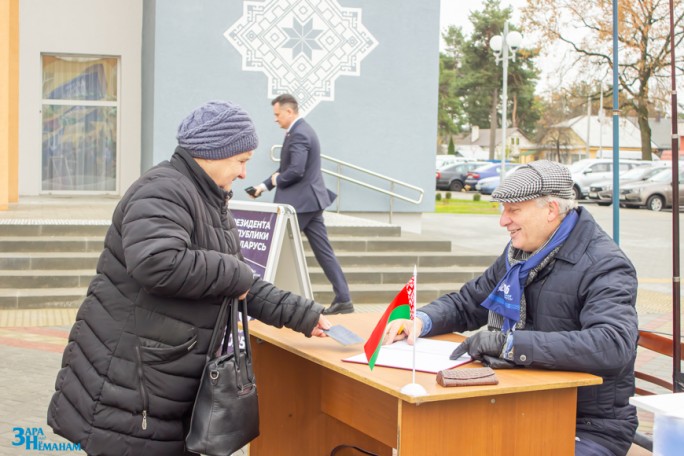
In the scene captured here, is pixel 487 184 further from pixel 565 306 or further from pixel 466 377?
pixel 466 377

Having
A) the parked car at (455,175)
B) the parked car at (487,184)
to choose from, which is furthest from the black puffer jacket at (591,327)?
the parked car at (455,175)

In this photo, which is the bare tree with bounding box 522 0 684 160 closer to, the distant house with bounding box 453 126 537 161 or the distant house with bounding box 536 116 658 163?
the distant house with bounding box 536 116 658 163

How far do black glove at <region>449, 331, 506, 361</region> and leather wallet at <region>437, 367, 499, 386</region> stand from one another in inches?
8.3

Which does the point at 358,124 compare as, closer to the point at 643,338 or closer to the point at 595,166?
the point at 643,338

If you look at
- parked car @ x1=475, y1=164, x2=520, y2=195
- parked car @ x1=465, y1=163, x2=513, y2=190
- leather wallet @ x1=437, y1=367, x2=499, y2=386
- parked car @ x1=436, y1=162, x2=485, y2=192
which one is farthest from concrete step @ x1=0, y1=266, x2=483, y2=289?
parked car @ x1=436, y1=162, x2=485, y2=192

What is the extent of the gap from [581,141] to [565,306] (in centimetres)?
8932

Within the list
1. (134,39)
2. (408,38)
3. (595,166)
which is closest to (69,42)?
(134,39)

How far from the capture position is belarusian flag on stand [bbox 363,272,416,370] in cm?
297

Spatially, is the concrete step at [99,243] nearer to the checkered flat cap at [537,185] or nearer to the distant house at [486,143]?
the checkered flat cap at [537,185]

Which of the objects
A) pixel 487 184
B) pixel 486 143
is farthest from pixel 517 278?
pixel 486 143

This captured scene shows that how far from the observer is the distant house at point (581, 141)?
219 feet

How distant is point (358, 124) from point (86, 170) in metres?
5.73

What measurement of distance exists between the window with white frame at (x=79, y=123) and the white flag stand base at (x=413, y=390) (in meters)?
14.9

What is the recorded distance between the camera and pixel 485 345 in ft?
10.3
